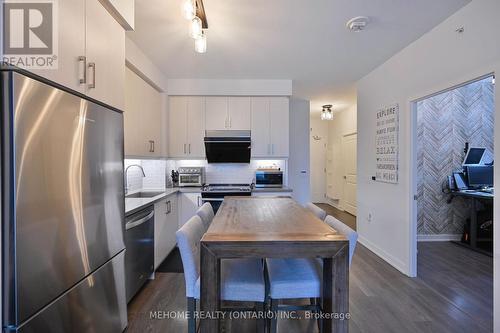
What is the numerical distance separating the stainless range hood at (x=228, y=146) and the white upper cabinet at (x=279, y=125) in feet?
1.34

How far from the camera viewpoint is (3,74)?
0.95 m

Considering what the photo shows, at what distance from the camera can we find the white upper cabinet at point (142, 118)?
262cm

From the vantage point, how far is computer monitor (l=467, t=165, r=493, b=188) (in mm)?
3610

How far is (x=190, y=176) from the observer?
3.71m

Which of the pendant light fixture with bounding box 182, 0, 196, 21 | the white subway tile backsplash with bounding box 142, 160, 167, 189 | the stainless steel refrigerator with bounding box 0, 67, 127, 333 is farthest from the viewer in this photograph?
the white subway tile backsplash with bounding box 142, 160, 167, 189

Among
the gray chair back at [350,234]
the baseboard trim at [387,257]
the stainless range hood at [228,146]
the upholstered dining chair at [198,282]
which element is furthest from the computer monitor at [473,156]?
the upholstered dining chair at [198,282]

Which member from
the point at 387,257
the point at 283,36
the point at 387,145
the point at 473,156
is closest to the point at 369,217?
the point at 387,257

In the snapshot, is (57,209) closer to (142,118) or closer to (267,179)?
(142,118)

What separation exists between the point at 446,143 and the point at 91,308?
4982 millimetres

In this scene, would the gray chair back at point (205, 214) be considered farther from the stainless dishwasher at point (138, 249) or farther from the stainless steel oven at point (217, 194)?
the stainless steel oven at point (217, 194)

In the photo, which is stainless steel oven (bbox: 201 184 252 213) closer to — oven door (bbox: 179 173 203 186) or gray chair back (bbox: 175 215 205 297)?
oven door (bbox: 179 173 203 186)

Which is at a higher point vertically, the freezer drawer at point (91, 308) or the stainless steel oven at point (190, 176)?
the stainless steel oven at point (190, 176)

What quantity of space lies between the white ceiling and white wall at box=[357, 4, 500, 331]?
0.52 feet

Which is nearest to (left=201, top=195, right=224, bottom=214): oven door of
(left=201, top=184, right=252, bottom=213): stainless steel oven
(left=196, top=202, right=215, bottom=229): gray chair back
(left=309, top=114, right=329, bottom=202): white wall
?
(left=201, top=184, right=252, bottom=213): stainless steel oven
